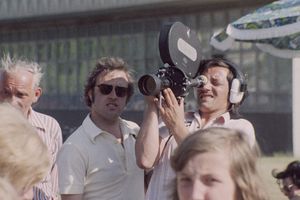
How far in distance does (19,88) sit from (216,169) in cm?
237

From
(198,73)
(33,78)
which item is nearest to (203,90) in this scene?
(198,73)

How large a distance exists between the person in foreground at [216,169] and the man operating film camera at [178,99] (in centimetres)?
108

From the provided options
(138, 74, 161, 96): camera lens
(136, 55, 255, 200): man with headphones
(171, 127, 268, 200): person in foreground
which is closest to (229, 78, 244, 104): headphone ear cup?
(136, 55, 255, 200): man with headphones

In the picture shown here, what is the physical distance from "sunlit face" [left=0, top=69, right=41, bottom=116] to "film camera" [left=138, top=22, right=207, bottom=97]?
3.59 feet

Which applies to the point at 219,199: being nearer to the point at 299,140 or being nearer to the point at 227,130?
the point at 227,130

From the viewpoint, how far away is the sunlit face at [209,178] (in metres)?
2.52

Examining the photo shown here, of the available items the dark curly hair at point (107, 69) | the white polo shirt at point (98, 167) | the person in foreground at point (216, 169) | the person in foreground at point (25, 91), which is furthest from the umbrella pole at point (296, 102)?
the person in foreground at point (216, 169)

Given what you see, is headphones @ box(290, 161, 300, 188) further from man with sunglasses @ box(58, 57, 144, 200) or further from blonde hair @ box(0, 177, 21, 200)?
blonde hair @ box(0, 177, 21, 200)

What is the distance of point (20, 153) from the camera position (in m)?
2.62

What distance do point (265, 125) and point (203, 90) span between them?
44.3ft

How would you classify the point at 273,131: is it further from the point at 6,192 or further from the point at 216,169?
the point at 6,192

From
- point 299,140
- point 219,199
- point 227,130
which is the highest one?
point 227,130

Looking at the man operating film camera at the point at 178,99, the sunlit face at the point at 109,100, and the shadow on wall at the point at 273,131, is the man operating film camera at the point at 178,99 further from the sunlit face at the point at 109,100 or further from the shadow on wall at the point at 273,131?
the shadow on wall at the point at 273,131

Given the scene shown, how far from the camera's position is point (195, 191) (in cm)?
251
